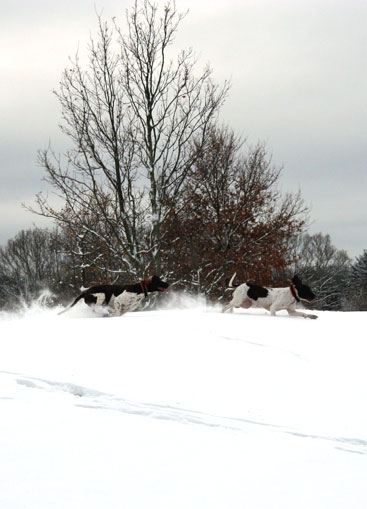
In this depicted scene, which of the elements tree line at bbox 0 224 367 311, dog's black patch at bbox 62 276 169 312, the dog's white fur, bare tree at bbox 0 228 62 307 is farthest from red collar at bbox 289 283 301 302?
bare tree at bbox 0 228 62 307

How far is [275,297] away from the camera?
952 cm

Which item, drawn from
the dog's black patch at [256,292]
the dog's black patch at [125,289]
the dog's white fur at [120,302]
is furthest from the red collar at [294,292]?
the dog's white fur at [120,302]

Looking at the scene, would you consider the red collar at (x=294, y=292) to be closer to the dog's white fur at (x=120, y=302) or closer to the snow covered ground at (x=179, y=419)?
the snow covered ground at (x=179, y=419)

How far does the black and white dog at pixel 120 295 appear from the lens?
9.55m

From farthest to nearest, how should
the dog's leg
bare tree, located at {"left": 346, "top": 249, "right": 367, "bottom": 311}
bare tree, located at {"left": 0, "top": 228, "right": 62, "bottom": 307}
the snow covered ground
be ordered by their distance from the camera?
bare tree, located at {"left": 346, "top": 249, "right": 367, "bottom": 311}, bare tree, located at {"left": 0, "top": 228, "right": 62, "bottom": 307}, the dog's leg, the snow covered ground

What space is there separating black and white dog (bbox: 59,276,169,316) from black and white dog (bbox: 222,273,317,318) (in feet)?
4.79

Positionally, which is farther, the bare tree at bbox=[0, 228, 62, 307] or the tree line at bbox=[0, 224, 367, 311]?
the bare tree at bbox=[0, 228, 62, 307]

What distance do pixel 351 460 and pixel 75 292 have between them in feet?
78.7

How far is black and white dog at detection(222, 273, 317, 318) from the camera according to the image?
9227mm

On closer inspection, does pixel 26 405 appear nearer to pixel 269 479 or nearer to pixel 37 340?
pixel 269 479

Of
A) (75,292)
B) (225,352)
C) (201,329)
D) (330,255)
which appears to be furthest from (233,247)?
(330,255)

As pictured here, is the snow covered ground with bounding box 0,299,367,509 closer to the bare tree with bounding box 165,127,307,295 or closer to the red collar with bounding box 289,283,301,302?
the red collar with bounding box 289,283,301,302

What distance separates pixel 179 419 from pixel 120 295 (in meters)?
5.96

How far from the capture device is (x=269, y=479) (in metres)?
2.78
